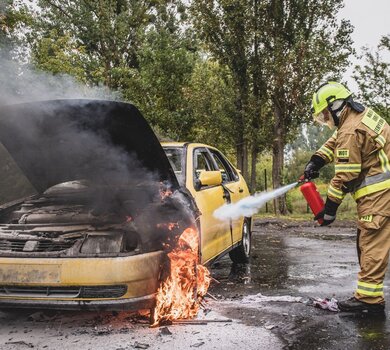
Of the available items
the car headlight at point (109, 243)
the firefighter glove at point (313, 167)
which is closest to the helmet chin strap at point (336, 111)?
the firefighter glove at point (313, 167)

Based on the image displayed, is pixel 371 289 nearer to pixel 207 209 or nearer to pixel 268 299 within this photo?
pixel 268 299

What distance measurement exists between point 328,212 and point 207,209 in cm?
125

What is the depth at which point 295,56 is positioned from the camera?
1653cm

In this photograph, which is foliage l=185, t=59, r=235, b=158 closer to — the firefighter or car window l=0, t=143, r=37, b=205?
car window l=0, t=143, r=37, b=205

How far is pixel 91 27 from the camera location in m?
25.9

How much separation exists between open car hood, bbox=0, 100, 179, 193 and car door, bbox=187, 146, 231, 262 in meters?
0.65

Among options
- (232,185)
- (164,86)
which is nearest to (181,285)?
(232,185)

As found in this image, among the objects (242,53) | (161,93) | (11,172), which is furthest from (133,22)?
(11,172)

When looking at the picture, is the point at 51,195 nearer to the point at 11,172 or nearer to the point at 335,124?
the point at 335,124

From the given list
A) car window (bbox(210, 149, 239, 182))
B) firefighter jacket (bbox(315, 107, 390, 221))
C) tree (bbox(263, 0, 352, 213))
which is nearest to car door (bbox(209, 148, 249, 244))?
car window (bbox(210, 149, 239, 182))

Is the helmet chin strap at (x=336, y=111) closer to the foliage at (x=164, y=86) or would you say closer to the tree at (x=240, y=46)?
the tree at (x=240, y=46)

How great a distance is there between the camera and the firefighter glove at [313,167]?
520 centimetres

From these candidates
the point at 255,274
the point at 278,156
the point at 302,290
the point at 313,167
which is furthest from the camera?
the point at 278,156

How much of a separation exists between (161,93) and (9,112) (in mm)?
16636
